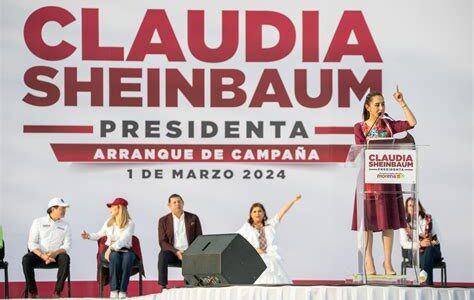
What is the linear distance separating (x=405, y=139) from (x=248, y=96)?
4.03 meters

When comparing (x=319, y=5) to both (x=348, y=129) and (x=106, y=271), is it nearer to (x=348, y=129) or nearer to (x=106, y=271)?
(x=348, y=129)

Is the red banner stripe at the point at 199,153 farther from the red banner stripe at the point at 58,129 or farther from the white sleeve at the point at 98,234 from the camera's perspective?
the white sleeve at the point at 98,234

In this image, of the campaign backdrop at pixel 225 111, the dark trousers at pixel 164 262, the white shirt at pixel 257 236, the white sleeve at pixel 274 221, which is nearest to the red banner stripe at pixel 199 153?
the campaign backdrop at pixel 225 111

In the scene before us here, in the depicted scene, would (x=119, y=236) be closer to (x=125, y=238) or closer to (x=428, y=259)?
(x=125, y=238)

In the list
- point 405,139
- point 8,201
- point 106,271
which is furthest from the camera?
point 8,201

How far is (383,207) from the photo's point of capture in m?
9.84

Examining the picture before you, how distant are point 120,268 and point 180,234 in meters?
0.69

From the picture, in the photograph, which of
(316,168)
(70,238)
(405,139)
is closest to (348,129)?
(316,168)

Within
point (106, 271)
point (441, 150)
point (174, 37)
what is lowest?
point (106, 271)

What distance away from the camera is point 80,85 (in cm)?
1371

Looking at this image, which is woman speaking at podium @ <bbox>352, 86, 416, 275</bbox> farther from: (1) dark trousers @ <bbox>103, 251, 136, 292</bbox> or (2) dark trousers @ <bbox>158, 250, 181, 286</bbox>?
(2) dark trousers @ <bbox>158, 250, 181, 286</bbox>

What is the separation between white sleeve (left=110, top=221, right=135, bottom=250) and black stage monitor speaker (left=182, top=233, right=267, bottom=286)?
7.22 feet

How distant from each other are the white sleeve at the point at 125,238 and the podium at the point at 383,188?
298cm

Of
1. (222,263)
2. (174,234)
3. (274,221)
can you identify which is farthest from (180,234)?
(222,263)
